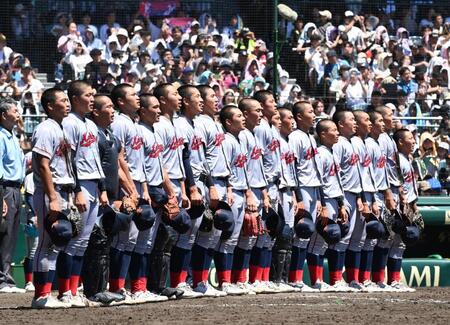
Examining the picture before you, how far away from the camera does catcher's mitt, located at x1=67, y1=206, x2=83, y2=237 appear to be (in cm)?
1119

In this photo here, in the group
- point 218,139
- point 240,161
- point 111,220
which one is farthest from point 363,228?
point 111,220

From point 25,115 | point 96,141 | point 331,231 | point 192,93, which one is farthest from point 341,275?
point 25,115

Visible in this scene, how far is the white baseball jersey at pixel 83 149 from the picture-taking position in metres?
11.5

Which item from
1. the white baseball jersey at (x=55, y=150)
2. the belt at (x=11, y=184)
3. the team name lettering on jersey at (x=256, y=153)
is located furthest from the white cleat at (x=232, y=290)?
the white baseball jersey at (x=55, y=150)

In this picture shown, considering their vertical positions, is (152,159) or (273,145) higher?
(152,159)

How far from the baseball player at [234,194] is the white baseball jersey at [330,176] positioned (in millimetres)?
1103

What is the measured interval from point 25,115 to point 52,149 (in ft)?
23.6

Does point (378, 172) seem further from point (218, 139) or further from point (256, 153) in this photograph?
point (218, 139)

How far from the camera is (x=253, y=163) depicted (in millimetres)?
13914

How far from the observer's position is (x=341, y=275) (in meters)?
14.9

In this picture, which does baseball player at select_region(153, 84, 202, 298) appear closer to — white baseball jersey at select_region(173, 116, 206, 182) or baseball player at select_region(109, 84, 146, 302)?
white baseball jersey at select_region(173, 116, 206, 182)

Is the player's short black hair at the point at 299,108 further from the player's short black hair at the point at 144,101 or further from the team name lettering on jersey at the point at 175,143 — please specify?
the player's short black hair at the point at 144,101

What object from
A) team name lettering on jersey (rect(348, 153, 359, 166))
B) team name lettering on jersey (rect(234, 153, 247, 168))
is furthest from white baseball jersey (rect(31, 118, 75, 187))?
team name lettering on jersey (rect(348, 153, 359, 166))

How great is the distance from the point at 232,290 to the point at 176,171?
1528mm
